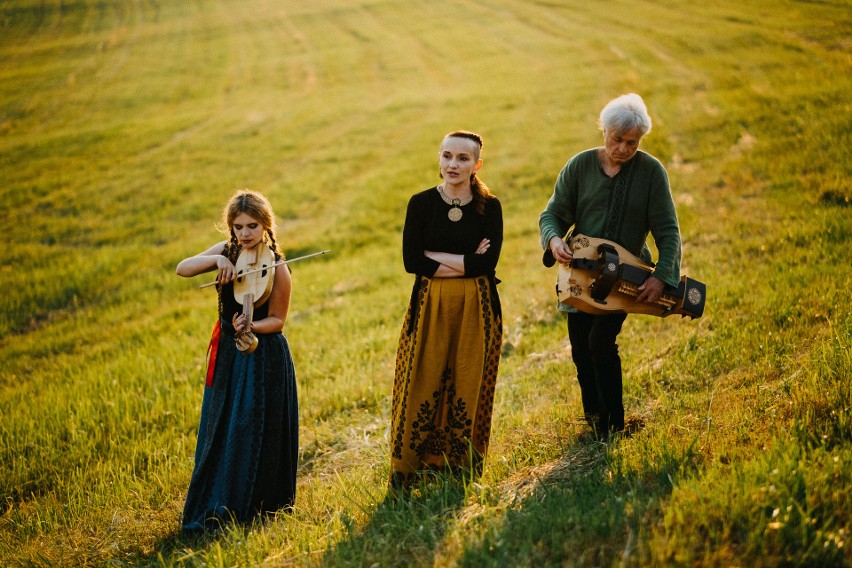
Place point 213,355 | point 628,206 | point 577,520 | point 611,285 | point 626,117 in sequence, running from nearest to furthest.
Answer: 1. point 577,520
2. point 626,117
3. point 611,285
4. point 628,206
5. point 213,355

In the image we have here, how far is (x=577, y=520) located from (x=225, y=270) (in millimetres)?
2712

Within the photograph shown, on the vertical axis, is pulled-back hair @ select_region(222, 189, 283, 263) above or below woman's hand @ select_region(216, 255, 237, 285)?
above

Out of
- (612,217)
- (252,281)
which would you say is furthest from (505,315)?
(252,281)

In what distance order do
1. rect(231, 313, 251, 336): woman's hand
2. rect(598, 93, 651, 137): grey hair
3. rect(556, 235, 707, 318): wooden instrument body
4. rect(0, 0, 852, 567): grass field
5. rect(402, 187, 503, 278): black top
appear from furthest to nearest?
rect(231, 313, 251, 336): woman's hand → rect(402, 187, 503, 278): black top → rect(556, 235, 707, 318): wooden instrument body → rect(598, 93, 651, 137): grey hair → rect(0, 0, 852, 567): grass field

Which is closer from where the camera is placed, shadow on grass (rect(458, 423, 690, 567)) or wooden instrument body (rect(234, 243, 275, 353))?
shadow on grass (rect(458, 423, 690, 567))

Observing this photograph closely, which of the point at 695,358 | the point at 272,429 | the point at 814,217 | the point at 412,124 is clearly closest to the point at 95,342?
the point at 272,429

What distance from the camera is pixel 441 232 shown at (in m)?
4.06

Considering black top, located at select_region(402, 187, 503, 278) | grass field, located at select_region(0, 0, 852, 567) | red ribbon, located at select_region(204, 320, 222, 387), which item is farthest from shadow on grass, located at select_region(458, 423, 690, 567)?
red ribbon, located at select_region(204, 320, 222, 387)

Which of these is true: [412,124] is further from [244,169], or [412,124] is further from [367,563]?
[367,563]

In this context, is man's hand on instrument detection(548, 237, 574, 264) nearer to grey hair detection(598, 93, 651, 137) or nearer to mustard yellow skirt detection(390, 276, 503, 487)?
mustard yellow skirt detection(390, 276, 503, 487)

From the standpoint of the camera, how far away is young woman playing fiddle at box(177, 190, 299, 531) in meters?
4.29

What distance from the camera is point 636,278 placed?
3.94m

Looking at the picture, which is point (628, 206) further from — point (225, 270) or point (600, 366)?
point (225, 270)

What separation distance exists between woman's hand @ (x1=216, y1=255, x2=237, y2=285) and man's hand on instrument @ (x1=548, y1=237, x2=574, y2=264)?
213 centimetres
